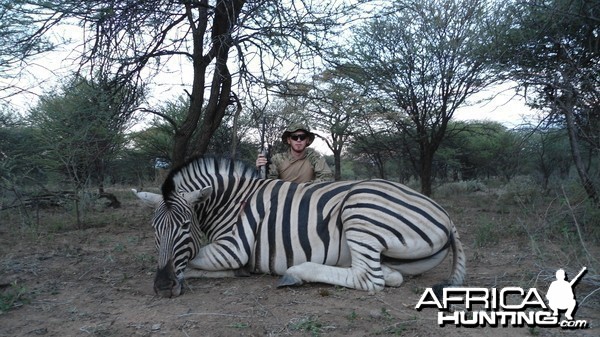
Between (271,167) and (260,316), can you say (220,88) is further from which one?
(260,316)

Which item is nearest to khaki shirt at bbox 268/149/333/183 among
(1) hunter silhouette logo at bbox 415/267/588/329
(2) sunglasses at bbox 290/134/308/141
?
(2) sunglasses at bbox 290/134/308/141

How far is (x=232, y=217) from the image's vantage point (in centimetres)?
378

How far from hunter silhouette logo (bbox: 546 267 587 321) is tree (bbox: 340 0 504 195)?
7642 millimetres

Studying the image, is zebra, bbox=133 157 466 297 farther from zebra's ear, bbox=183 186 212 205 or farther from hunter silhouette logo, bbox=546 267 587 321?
hunter silhouette logo, bbox=546 267 587 321

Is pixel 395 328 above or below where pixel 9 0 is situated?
below

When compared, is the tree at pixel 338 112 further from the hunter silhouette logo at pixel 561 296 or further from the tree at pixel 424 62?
the hunter silhouette logo at pixel 561 296

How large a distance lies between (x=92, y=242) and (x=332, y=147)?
11.9 m

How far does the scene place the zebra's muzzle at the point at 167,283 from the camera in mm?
3102

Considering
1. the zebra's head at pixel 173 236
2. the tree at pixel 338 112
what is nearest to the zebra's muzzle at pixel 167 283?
the zebra's head at pixel 173 236

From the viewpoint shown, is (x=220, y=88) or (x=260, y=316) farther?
(x=220, y=88)

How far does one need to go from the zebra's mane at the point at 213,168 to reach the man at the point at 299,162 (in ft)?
2.19

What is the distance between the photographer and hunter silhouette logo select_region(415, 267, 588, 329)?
2.52 metres

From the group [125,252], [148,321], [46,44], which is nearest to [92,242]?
[125,252]

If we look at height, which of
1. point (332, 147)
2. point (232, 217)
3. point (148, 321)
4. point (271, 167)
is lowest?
point (148, 321)
